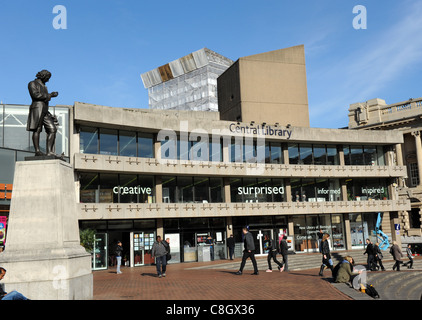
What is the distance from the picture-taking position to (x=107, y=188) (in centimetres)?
2709

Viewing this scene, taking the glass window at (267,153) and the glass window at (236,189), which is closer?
the glass window at (236,189)

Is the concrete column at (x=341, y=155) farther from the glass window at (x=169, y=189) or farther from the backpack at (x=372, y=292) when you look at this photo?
the backpack at (x=372, y=292)

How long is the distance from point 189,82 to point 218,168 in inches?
2521

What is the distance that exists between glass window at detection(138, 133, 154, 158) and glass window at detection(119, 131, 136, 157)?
433mm

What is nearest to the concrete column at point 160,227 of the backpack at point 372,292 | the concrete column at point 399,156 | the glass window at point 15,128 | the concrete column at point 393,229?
the glass window at point 15,128

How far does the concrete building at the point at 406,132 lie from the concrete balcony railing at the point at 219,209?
57.3 ft

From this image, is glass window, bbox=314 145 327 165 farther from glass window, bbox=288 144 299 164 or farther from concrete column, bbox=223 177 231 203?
concrete column, bbox=223 177 231 203

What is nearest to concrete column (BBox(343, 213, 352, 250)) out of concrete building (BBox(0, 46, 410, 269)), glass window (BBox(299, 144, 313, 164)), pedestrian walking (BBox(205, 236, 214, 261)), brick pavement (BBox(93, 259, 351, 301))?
concrete building (BBox(0, 46, 410, 269))

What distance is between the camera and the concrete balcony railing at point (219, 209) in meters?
26.0

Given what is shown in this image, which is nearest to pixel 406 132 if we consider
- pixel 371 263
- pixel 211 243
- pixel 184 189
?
pixel 211 243

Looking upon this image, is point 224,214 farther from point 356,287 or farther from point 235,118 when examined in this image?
point 356,287

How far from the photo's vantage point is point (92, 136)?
27.2 m

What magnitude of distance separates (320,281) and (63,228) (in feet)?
31.2

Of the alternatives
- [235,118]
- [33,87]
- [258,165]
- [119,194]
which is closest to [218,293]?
[33,87]
